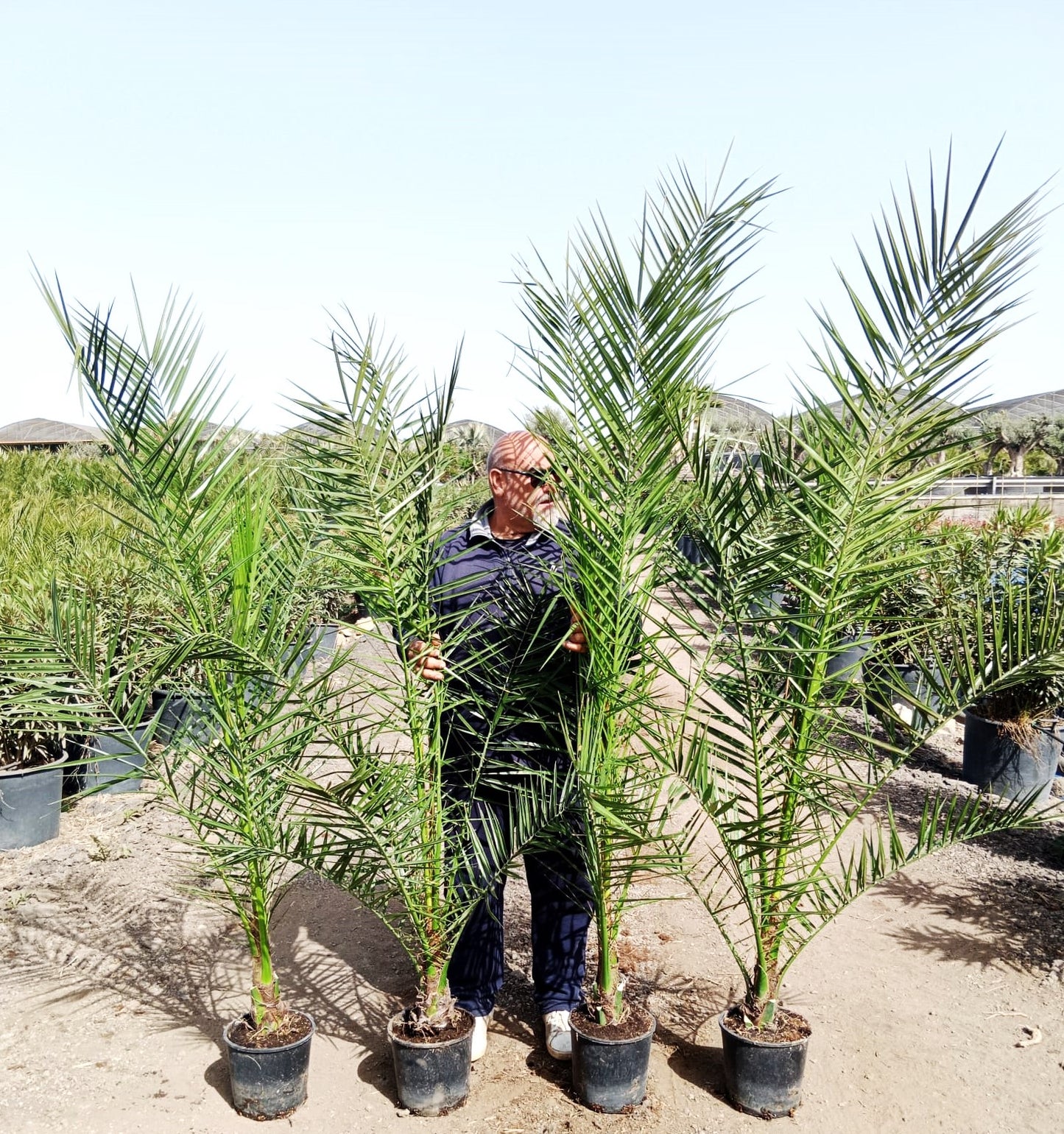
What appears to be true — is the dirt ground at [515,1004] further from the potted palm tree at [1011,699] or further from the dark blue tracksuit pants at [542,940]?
the potted palm tree at [1011,699]

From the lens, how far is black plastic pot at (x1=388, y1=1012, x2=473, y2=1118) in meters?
2.51

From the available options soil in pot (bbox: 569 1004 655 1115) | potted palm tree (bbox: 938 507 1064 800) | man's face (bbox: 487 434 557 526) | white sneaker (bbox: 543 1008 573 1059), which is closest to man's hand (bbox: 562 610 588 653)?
man's face (bbox: 487 434 557 526)

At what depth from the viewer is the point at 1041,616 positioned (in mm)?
2404

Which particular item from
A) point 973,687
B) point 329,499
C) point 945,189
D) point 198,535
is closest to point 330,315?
point 329,499

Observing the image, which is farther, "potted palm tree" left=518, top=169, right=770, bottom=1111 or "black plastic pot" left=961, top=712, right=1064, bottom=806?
"black plastic pot" left=961, top=712, right=1064, bottom=806

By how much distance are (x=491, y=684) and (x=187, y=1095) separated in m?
1.44

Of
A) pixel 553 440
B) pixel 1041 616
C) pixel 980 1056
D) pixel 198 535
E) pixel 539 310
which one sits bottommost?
pixel 980 1056

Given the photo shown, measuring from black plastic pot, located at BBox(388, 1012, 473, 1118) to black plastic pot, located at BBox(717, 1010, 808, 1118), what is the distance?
0.73 metres

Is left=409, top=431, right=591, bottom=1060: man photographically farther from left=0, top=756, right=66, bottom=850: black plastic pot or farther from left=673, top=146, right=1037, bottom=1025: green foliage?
left=0, top=756, right=66, bottom=850: black plastic pot

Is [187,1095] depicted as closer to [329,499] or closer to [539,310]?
[329,499]

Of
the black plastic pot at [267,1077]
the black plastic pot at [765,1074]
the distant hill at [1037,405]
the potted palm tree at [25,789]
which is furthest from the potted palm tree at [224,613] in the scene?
the distant hill at [1037,405]

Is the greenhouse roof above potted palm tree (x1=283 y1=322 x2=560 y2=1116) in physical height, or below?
above

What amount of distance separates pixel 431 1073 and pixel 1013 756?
13.8 ft

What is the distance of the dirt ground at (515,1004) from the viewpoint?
8.46 ft
